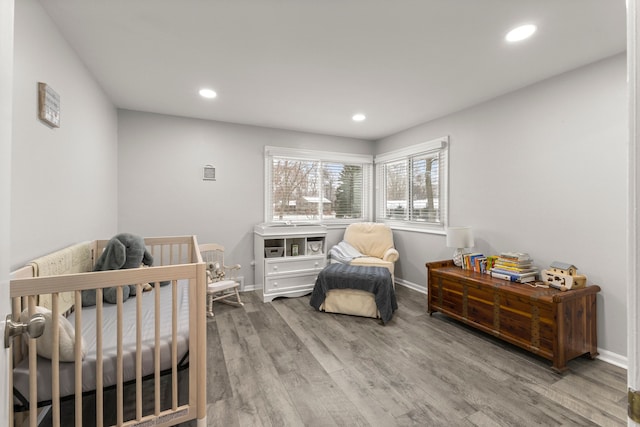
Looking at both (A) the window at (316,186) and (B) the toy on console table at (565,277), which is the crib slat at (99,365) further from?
(B) the toy on console table at (565,277)

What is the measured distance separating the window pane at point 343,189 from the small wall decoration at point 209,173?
1684mm

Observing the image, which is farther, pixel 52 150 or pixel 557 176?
pixel 557 176

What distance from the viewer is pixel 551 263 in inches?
100.0

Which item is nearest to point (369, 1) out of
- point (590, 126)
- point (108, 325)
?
point (590, 126)

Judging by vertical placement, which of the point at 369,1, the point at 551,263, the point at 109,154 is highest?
the point at 369,1

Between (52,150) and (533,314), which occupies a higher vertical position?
(52,150)

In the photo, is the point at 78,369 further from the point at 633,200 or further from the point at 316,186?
the point at 316,186

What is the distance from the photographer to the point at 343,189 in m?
4.77

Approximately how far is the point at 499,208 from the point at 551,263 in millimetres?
706

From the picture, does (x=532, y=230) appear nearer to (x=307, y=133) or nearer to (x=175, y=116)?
(x=307, y=133)

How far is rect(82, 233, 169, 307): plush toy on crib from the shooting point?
2.07 metres

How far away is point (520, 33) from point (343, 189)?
123 inches

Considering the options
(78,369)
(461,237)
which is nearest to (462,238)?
(461,237)

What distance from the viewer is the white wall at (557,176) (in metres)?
2.20
